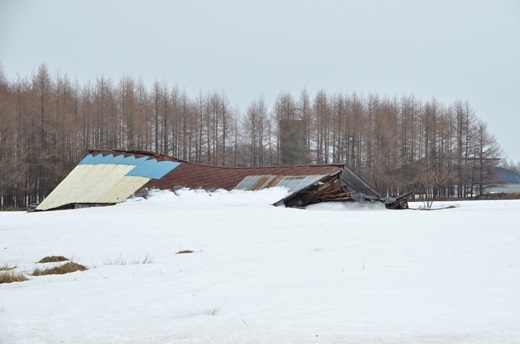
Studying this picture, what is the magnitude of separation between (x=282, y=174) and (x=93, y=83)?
3521 cm

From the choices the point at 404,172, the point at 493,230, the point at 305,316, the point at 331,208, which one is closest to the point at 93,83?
the point at 404,172

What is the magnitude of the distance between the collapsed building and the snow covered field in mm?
12334

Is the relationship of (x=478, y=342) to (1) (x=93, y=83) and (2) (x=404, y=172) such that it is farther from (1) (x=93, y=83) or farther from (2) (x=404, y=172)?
(1) (x=93, y=83)

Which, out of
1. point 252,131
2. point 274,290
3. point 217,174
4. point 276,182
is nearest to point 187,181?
point 217,174

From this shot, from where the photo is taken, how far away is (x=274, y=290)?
5.16m

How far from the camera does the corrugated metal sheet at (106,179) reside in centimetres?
2392

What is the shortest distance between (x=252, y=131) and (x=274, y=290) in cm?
4908

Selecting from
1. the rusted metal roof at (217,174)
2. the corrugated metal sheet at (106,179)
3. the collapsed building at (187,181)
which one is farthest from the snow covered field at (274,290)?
the rusted metal roof at (217,174)

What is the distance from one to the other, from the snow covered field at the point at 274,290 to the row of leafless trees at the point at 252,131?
124 feet

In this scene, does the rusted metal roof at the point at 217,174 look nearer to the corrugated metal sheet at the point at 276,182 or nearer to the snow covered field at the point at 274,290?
the corrugated metal sheet at the point at 276,182

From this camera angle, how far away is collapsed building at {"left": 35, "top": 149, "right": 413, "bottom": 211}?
76.6ft

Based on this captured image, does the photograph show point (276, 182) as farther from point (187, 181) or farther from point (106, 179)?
point (106, 179)

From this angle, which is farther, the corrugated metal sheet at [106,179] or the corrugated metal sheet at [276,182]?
the corrugated metal sheet at [106,179]

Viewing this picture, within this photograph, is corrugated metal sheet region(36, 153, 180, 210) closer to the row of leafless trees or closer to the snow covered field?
the snow covered field
